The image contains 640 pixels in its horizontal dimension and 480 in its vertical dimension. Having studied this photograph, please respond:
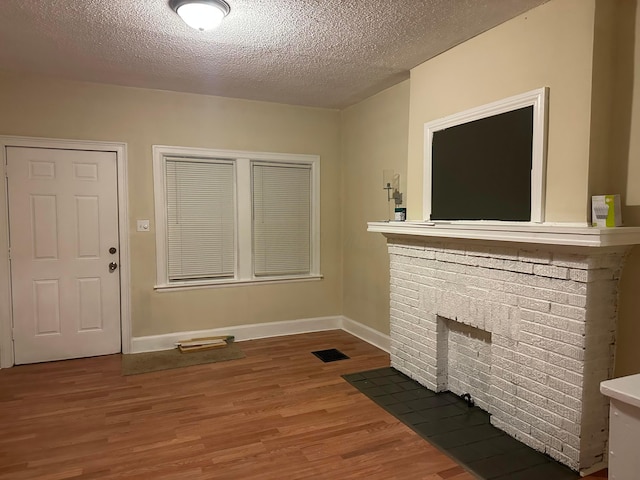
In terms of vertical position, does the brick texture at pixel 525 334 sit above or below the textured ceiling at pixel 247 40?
below

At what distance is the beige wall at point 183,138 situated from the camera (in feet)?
12.9

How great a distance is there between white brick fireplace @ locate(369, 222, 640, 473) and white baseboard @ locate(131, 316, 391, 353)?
4.00 ft

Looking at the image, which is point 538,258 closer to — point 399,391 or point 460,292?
point 460,292

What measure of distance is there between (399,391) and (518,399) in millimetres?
963

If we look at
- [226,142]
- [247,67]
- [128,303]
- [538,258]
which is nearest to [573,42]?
[538,258]

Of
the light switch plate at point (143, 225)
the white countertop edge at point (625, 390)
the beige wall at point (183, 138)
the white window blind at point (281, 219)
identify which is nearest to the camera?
the white countertop edge at point (625, 390)

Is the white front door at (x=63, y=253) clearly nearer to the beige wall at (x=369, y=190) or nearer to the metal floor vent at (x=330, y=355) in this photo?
the metal floor vent at (x=330, y=355)

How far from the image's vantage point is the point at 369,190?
457 centimetres

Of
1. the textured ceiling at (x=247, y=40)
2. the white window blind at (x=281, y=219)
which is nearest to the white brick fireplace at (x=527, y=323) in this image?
the textured ceiling at (x=247, y=40)

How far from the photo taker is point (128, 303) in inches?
168

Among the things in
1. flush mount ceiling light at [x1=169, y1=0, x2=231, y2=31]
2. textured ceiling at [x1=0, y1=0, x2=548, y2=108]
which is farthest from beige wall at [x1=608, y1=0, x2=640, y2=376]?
flush mount ceiling light at [x1=169, y1=0, x2=231, y2=31]

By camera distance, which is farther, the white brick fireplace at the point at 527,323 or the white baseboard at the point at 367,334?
the white baseboard at the point at 367,334

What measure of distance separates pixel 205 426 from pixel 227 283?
2016mm

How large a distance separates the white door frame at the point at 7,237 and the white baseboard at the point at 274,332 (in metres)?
0.22
